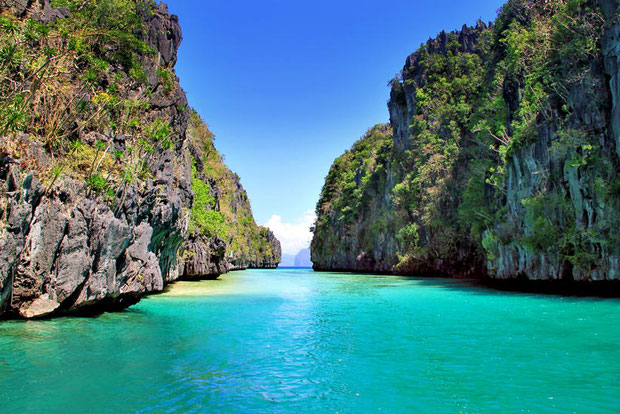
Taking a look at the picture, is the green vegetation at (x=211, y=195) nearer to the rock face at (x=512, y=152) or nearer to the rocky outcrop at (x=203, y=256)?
the rocky outcrop at (x=203, y=256)

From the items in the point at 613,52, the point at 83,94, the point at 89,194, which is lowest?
the point at 89,194

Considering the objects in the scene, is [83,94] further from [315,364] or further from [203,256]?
[203,256]

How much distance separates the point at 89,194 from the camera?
40.3 ft

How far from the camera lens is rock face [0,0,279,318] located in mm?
9953

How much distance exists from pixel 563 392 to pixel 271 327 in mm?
7881

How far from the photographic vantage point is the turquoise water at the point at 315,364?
19.2 feet

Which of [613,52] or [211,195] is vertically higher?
[613,52]

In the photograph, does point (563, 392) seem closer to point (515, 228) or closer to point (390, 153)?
point (515, 228)

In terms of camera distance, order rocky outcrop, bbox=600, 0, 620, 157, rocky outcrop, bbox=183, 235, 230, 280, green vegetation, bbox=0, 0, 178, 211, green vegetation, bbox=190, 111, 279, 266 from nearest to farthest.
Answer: green vegetation, bbox=0, 0, 178, 211, rocky outcrop, bbox=600, 0, 620, 157, rocky outcrop, bbox=183, 235, 230, 280, green vegetation, bbox=190, 111, 279, 266

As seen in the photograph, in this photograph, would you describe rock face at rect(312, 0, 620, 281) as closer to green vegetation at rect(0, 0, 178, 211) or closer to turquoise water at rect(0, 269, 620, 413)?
turquoise water at rect(0, 269, 620, 413)

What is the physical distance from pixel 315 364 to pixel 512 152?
21.8m

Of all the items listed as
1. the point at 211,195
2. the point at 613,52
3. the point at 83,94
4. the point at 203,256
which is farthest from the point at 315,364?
the point at 211,195

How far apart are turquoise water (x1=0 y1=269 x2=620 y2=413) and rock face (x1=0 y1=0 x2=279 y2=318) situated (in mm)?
1110

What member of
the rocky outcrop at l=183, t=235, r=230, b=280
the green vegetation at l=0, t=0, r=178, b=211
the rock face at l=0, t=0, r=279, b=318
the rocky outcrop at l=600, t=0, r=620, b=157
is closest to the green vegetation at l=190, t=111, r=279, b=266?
the rocky outcrop at l=183, t=235, r=230, b=280
